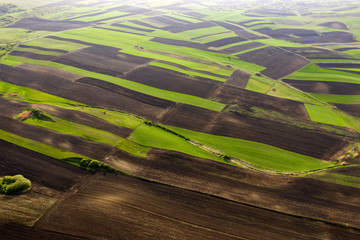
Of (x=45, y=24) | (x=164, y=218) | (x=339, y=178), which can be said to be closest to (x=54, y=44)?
(x=45, y=24)

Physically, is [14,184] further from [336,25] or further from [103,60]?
[336,25]

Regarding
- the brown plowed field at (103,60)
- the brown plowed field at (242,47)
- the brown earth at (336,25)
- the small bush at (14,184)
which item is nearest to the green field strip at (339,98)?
the brown plowed field at (242,47)

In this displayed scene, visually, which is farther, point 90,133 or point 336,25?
point 336,25

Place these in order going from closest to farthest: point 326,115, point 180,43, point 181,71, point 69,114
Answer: point 69,114 < point 326,115 < point 181,71 < point 180,43

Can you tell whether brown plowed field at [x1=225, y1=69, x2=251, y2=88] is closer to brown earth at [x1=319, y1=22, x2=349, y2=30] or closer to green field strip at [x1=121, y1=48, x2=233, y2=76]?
green field strip at [x1=121, y1=48, x2=233, y2=76]

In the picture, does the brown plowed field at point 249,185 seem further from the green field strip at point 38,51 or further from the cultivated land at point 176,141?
the green field strip at point 38,51
